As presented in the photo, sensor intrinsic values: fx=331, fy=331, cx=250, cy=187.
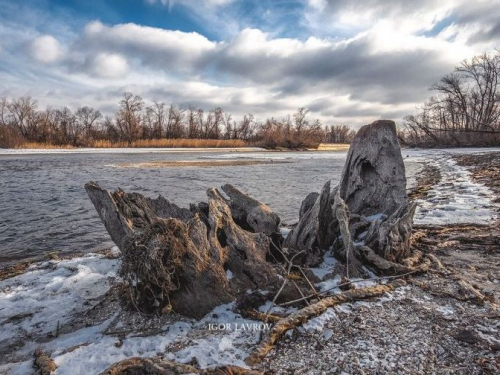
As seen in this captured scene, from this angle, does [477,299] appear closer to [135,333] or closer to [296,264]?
[296,264]

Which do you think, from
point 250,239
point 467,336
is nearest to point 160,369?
point 250,239

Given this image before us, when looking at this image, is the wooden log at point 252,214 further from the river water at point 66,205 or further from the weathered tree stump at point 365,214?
the river water at point 66,205

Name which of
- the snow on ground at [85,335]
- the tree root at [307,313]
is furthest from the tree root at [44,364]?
the tree root at [307,313]

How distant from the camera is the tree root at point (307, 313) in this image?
2.14 meters

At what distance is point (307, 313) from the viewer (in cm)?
253

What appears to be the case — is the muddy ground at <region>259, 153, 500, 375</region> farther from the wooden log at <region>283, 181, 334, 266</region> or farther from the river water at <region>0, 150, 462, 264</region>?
the river water at <region>0, 150, 462, 264</region>

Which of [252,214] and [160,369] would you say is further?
[252,214]

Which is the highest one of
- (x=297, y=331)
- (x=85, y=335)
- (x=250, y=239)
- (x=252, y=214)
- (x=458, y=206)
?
(x=252, y=214)

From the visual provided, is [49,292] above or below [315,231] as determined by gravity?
A: below

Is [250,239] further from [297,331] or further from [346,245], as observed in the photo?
[297,331]

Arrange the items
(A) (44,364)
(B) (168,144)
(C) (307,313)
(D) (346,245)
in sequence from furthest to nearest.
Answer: (B) (168,144) < (D) (346,245) < (C) (307,313) < (A) (44,364)

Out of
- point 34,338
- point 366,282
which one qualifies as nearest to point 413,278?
point 366,282

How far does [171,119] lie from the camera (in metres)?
66.9

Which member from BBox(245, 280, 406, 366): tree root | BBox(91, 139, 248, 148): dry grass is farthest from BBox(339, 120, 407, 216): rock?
BBox(91, 139, 248, 148): dry grass
